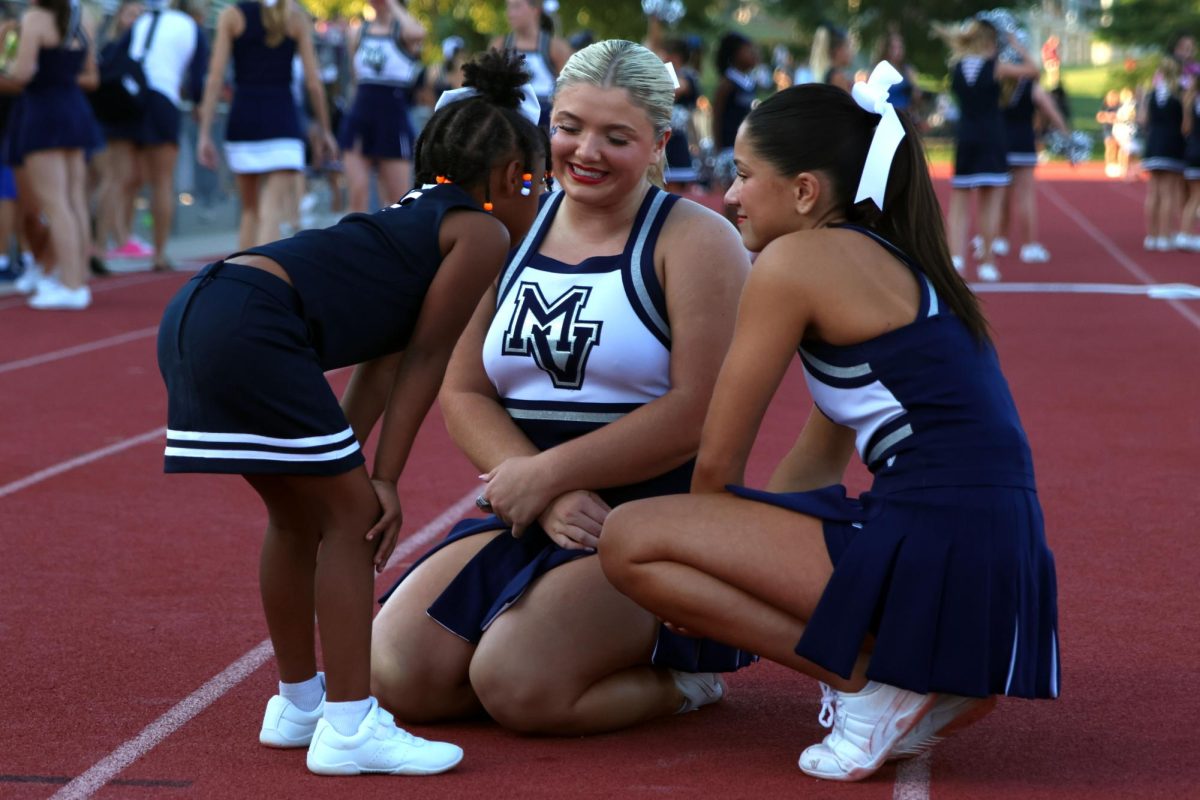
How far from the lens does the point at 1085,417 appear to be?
7.73 meters

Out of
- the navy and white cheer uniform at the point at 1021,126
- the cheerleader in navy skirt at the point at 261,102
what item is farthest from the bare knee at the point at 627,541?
the navy and white cheer uniform at the point at 1021,126

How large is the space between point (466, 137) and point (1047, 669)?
154 centimetres

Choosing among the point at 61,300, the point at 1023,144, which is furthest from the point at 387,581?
the point at 1023,144

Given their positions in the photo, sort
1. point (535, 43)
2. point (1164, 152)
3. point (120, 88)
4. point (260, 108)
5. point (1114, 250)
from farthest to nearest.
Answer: point (1114, 250) → point (1164, 152) → point (120, 88) → point (535, 43) → point (260, 108)

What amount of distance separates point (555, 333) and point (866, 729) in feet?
3.62

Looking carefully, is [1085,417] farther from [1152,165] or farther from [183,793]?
[1152,165]

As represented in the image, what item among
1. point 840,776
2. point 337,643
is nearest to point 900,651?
point 840,776

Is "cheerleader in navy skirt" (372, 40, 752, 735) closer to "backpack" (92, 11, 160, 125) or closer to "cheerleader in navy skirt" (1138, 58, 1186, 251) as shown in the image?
"backpack" (92, 11, 160, 125)

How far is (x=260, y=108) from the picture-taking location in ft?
35.9

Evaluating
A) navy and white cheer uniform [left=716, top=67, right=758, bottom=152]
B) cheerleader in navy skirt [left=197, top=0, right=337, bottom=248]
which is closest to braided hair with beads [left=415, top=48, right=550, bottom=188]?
cheerleader in navy skirt [left=197, top=0, right=337, bottom=248]

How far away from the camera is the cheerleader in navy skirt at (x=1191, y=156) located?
1631 cm

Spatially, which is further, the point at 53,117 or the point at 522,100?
the point at 53,117

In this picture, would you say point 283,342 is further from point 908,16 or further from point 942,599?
point 908,16

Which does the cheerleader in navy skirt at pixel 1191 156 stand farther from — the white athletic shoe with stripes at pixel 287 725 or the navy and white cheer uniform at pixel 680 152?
the white athletic shoe with stripes at pixel 287 725
